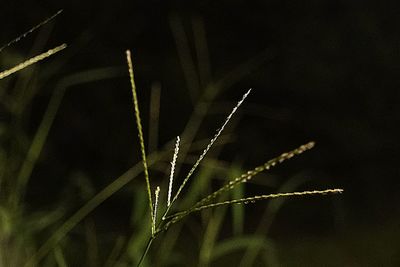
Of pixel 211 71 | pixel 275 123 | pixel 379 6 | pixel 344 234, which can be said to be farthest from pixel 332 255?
pixel 379 6

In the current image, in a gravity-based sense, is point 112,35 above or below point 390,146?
above

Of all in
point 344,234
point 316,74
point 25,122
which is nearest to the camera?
point 25,122

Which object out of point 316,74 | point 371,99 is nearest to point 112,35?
point 316,74

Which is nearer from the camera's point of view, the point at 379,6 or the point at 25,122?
the point at 25,122

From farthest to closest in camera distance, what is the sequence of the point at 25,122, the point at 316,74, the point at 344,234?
the point at 316,74, the point at 344,234, the point at 25,122

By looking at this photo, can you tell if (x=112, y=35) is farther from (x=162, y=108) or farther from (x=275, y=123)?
(x=275, y=123)

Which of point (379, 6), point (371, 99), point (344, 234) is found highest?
point (379, 6)

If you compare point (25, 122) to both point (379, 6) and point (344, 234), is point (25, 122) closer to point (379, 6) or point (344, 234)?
point (344, 234)
